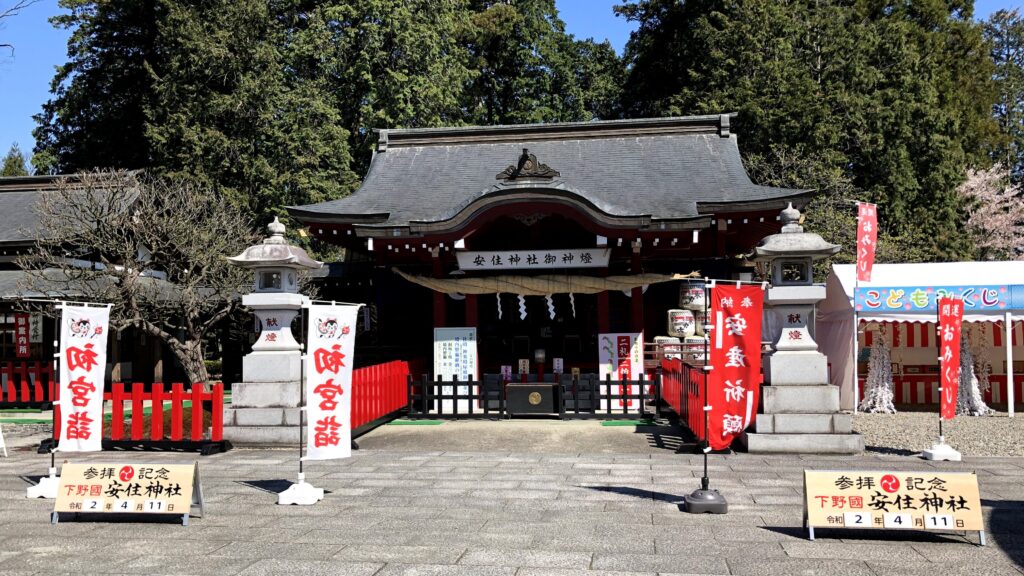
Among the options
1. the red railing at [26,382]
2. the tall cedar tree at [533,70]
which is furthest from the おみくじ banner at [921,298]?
the tall cedar tree at [533,70]

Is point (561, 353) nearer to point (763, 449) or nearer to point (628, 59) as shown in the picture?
point (763, 449)

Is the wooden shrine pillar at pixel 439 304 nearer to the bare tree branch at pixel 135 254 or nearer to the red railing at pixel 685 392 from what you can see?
the bare tree branch at pixel 135 254

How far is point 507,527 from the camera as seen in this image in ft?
23.8

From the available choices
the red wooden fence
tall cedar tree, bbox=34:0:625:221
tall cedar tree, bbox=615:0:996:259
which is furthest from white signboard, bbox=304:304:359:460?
tall cedar tree, bbox=615:0:996:259

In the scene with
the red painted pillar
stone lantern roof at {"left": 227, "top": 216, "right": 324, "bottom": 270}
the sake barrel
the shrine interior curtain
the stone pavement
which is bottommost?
the stone pavement

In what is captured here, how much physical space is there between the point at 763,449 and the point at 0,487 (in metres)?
10.1

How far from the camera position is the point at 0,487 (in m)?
9.61

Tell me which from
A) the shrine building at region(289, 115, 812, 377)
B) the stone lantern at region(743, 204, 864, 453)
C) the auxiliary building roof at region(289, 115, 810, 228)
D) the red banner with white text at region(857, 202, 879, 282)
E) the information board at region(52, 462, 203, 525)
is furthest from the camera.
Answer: the auxiliary building roof at region(289, 115, 810, 228)

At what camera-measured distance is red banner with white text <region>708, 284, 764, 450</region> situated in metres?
9.50

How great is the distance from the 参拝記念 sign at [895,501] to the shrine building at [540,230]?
9768mm

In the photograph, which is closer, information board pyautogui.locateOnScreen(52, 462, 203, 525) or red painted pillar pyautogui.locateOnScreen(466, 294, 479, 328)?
information board pyautogui.locateOnScreen(52, 462, 203, 525)

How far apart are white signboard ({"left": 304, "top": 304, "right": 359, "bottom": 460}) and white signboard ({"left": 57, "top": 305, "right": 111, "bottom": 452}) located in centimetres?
325

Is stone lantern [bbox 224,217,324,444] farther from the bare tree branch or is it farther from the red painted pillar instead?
the bare tree branch

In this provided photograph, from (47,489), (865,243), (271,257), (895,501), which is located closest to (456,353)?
(271,257)
